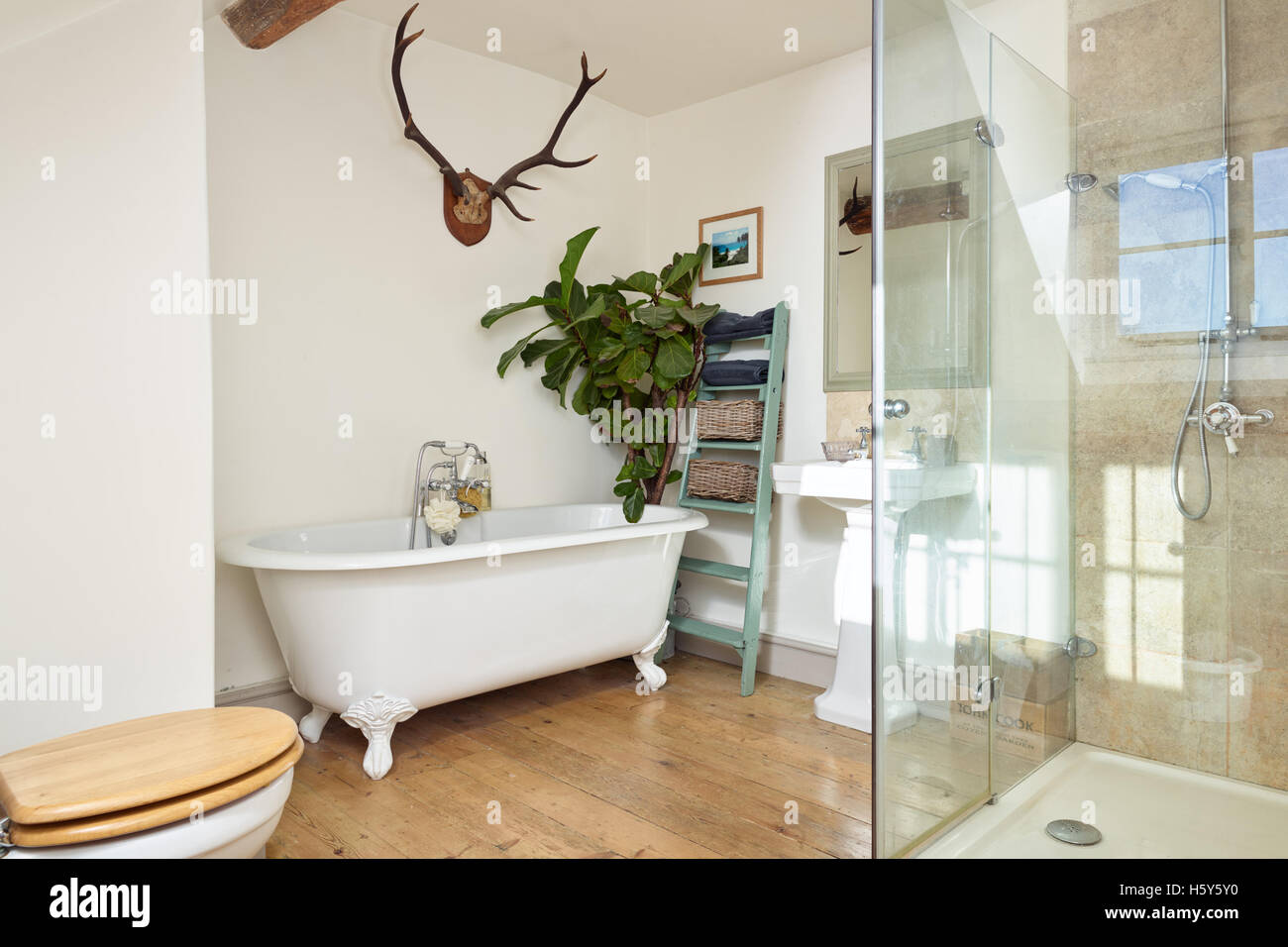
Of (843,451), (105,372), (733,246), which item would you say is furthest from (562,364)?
(105,372)

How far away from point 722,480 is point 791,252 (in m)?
1.01

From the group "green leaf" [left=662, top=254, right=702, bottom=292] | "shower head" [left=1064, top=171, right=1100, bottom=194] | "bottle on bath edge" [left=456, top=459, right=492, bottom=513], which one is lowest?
"bottle on bath edge" [left=456, top=459, right=492, bottom=513]

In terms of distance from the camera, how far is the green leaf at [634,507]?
3299 millimetres

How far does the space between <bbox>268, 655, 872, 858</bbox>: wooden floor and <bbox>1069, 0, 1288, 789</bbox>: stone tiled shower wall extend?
2.67 ft

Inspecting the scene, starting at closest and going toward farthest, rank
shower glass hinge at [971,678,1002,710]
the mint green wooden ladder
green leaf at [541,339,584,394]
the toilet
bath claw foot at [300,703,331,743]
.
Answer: the toilet, shower glass hinge at [971,678,1002,710], bath claw foot at [300,703,331,743], the mint green wooden ladder, green leaf at [541,339,584,394]

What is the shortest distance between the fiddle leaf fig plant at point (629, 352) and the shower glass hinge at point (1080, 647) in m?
1.60

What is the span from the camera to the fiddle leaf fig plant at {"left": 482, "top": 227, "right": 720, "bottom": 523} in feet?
10.9

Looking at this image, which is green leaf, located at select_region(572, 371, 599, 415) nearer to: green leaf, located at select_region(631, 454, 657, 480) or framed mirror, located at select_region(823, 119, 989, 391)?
green leaf, located at select_region(631, 454, 657, 480)

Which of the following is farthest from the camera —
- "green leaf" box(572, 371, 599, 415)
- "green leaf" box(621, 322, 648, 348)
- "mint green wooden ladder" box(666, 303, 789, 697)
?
"green leaf" box(572, 371, 599, 415)

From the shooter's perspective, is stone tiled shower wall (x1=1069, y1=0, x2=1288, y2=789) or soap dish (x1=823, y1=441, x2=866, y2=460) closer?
stone tiled shower wall (x1=1069, y1=0, x2=1288, y2=789)

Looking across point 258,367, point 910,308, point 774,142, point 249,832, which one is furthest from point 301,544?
point 774,142

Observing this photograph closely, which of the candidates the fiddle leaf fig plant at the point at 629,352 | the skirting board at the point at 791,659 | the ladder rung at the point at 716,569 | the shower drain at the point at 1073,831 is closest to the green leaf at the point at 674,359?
the fiddle leaf fig plant at the point at 629,352

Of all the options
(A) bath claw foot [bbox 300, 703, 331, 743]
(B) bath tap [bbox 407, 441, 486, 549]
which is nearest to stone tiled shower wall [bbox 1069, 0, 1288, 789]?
(B) bath tap [bbox 407, 441, 486, 549]

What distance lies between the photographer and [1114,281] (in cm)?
214
